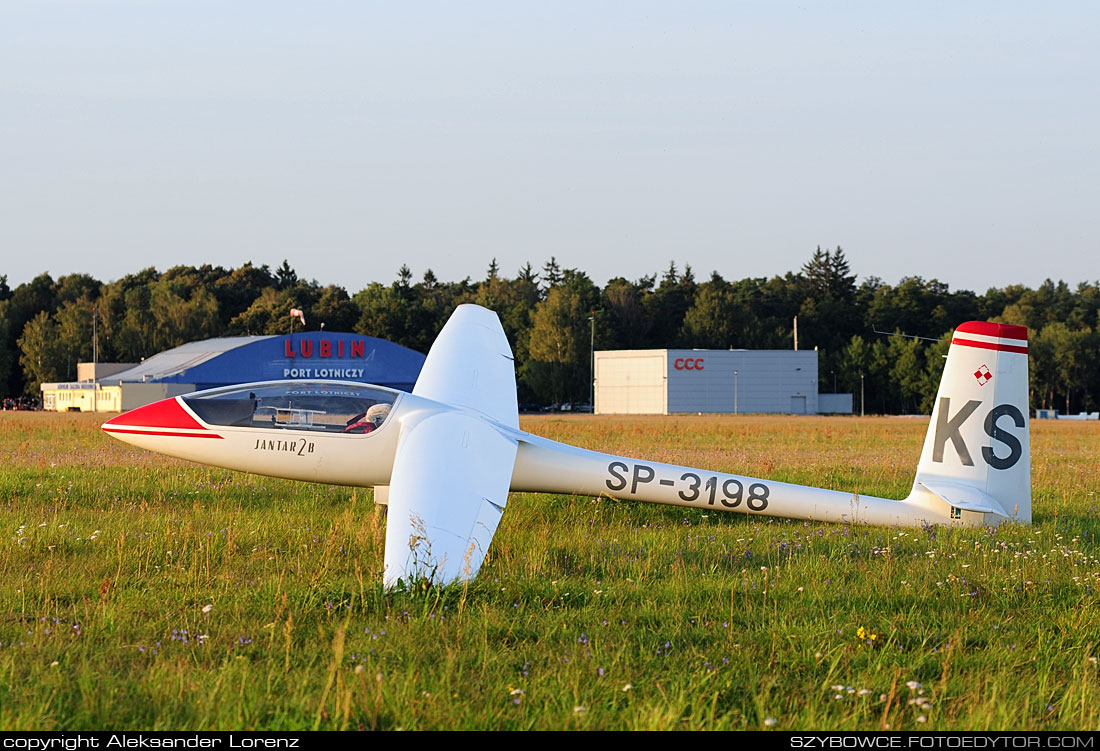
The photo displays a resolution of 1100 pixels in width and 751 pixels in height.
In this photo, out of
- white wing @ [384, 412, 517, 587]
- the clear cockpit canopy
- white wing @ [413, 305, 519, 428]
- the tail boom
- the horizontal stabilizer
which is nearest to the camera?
white wing @ [384, 412, 517, 587]

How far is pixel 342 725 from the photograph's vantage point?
4625 millimetres

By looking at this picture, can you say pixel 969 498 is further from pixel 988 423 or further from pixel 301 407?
pixel 301 407

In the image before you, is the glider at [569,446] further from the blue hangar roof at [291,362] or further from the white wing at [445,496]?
the blue hangar roof at [291,362]

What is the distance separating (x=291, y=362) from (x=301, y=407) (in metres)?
66.8

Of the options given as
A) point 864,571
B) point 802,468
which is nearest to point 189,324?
→ point 802,468

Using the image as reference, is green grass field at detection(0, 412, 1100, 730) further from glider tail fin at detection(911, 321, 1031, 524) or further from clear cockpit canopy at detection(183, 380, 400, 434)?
clear cockpit canopy at detection(183, 380, 400, 434)

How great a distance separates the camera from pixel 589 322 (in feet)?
374

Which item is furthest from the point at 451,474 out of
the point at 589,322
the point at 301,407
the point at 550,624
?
the point at 589,322

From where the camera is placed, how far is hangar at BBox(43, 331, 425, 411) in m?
72.9

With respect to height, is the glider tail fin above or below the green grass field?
above

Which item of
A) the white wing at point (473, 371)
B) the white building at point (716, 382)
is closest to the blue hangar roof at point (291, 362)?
the white building at point (716, 382)

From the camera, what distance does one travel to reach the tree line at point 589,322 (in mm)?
110188

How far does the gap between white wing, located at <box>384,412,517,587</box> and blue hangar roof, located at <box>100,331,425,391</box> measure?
65.0 meters

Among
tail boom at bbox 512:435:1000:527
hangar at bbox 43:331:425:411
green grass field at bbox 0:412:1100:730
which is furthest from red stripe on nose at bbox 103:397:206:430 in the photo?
hangar at bbox 43:331:425:411
